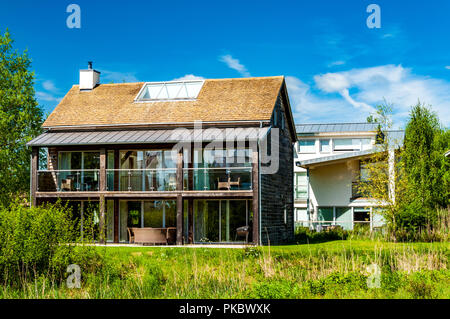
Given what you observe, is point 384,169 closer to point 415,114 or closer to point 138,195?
point 415,114

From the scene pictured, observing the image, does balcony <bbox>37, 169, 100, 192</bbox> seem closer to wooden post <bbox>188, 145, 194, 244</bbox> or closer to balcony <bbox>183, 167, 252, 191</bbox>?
wooden post <bbox>188, 145, 194, 244</bbox>

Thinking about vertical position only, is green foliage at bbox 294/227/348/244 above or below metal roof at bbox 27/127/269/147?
below

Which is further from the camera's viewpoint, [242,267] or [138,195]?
[138,195]

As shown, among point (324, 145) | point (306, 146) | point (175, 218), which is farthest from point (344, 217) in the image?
point (175, 218)

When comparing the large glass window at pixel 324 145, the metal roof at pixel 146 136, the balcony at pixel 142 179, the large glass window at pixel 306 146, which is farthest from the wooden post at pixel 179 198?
the large glass window at pixel 324 145

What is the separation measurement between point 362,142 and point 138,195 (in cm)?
2192

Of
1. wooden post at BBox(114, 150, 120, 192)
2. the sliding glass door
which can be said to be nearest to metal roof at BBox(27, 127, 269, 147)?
wooden post at BBox(114, 150, 120, 192)

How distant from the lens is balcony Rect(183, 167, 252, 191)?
24.1m

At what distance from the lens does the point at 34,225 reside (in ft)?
52.7

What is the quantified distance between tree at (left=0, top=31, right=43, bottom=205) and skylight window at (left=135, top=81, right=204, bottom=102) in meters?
7.60

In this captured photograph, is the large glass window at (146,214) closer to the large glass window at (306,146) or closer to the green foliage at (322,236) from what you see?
the green foliage at (322,236)
